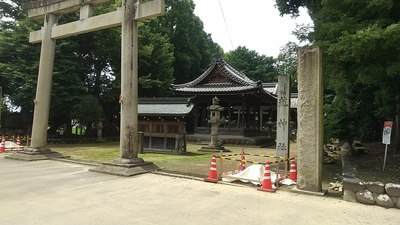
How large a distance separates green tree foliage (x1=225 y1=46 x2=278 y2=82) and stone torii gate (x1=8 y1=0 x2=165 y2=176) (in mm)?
42299

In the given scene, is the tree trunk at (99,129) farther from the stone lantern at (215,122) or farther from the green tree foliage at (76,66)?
the stone lantern at (215,122)

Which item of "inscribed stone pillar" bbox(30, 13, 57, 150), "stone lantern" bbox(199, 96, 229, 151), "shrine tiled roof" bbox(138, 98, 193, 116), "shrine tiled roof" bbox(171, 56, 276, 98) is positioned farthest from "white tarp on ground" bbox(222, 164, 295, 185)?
"shrine tiled roof" bbox(171, 56, 276, 98)

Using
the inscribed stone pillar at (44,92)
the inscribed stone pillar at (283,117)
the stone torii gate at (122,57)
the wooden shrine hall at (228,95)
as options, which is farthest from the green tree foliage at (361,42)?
the wooden shrine hall at (228,95)

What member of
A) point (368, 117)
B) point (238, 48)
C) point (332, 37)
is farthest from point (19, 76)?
point (238, 48)

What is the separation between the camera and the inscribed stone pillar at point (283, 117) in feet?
40.9

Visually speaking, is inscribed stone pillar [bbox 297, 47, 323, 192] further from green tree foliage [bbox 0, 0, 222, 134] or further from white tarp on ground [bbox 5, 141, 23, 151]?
green tree foliage [bbox 0, 0, 222, 134]

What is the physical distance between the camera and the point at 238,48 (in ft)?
196

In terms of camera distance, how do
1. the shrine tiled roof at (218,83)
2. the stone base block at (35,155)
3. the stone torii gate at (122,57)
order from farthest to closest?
the shrine tiled roof at (218,83)
the stone base block at (35,155)
the stone torii gate at (122,57)

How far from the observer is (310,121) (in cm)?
829

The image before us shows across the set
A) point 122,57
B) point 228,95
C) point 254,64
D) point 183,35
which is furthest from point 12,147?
point 254,64

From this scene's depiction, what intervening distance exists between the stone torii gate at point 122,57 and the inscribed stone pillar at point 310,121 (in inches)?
208

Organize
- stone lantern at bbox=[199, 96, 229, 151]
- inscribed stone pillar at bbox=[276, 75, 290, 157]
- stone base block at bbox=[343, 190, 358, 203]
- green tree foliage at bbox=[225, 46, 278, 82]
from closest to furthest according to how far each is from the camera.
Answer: stone base block at bbox=[343, 190, 358, 203]
inscribed stone pillar at bbox=[276, 75, 290, 157]
stone lantern at bbox=[199, 96, 229, 151]
green tree foliage at bbox=[225, 46, 278, 82]

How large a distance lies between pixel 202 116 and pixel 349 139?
49.4 feet

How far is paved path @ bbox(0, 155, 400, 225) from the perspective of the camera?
577 centimetres
